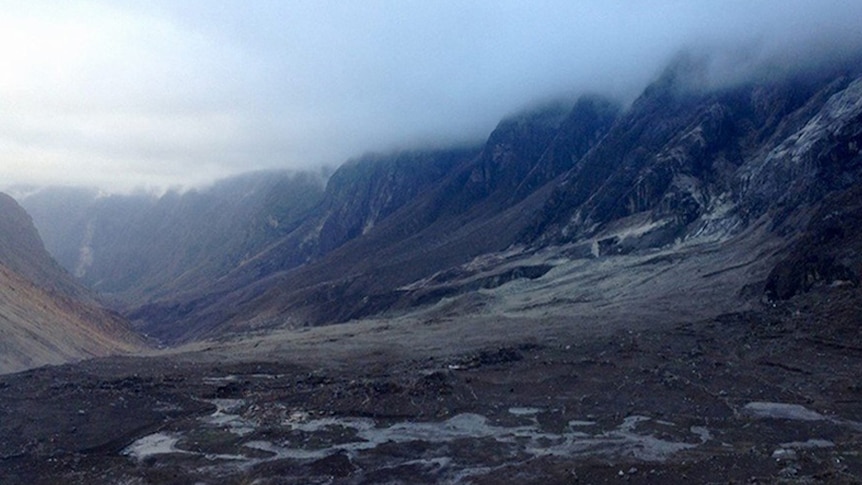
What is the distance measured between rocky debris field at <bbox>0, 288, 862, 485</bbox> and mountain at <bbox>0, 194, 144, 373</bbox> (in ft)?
44.4

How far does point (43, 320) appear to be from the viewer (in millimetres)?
81000

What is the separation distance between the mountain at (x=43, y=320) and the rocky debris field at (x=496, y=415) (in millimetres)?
13532

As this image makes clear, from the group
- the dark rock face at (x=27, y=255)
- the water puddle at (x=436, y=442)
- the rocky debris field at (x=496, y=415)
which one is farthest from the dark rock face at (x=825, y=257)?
the dark rock face at (x=27, y=255)

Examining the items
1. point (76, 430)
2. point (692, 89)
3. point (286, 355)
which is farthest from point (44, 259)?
point (76, 430)

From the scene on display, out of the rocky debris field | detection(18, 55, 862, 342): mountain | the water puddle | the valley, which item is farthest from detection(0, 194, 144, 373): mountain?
the water puddle

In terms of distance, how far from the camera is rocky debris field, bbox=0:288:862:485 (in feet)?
94.4

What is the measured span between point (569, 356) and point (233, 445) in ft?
78.8

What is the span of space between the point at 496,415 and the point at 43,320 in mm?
60538

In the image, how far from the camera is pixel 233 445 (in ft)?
110

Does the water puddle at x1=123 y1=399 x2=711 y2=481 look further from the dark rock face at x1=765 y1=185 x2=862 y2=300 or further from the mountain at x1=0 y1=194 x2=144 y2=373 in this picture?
the mountain at x1=0 y1=194 x2=144 y2=373

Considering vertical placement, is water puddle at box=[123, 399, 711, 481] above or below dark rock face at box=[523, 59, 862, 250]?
below

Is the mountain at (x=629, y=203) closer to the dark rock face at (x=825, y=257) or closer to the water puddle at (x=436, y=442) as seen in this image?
the dark rock face at (x=825, y=257)

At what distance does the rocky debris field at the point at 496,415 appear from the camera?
28781mm

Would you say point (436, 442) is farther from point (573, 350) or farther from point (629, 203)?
point (629, 203)
